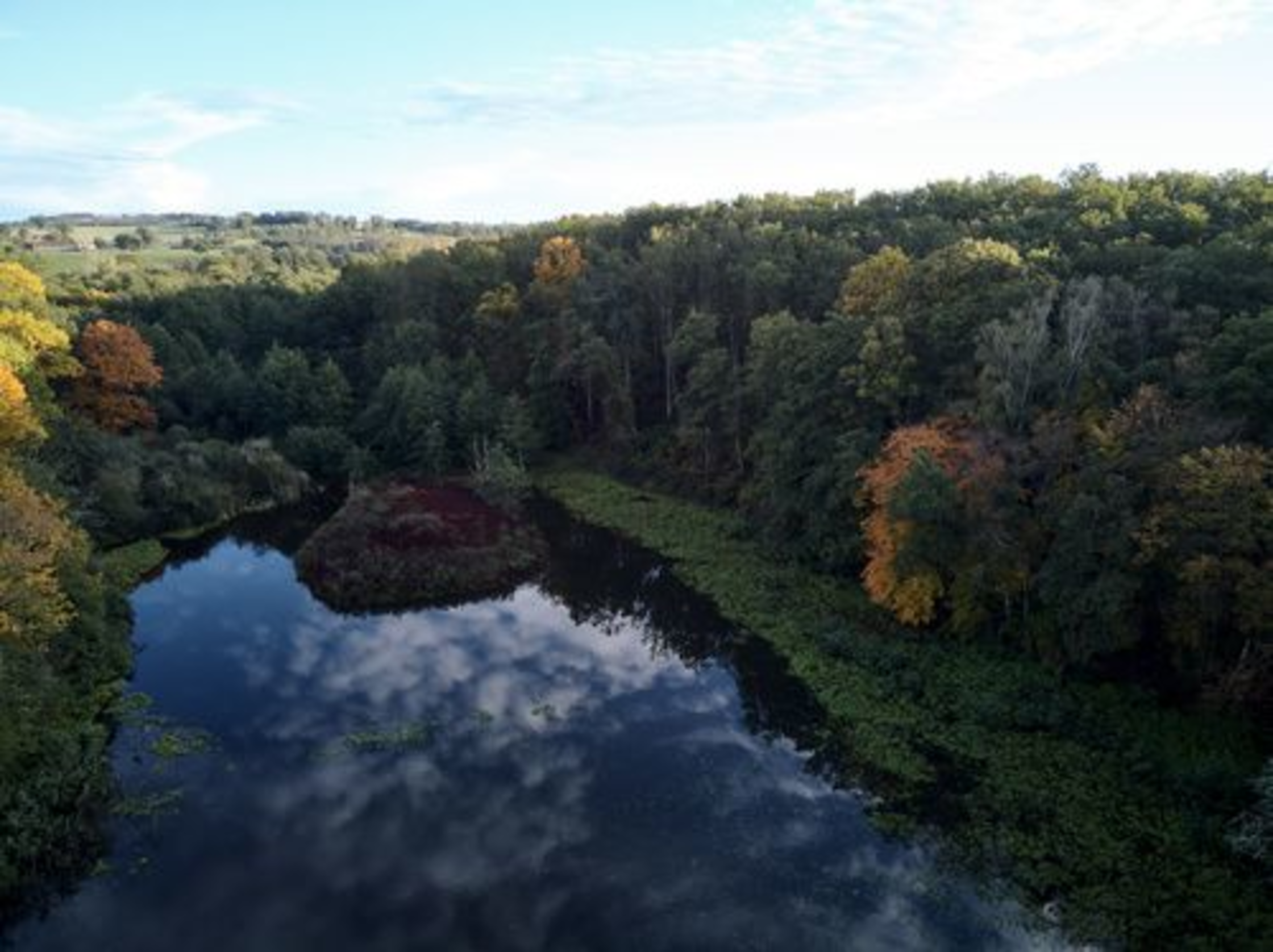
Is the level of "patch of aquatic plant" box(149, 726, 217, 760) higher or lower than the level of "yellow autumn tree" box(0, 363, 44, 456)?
lower

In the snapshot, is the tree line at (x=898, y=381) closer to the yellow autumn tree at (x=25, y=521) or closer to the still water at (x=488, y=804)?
the still water at (x=488, y=804)

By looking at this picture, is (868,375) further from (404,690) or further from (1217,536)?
(404,690)

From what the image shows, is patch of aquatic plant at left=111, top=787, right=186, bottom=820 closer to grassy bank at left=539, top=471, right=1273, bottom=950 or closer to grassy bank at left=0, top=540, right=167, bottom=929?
grassy bank at left=0, top=540, right=167, bottom=929

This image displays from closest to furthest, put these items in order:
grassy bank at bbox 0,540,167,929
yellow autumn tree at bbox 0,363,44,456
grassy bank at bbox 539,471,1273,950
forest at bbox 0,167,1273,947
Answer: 1. grassy bank at bbox 539,471,1273,950
2. grassy bank at bbox 0,540,167,929
3. forest at bbox 0,167,1273,947
4. yellow autumn tree at bbox 0,363,44,456

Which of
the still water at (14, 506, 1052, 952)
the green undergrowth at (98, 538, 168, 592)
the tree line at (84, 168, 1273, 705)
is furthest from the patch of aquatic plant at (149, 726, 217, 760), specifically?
the tree line at (84, 168, 1273, 705)

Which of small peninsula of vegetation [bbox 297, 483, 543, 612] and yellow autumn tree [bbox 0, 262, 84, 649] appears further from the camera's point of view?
small peninsula of vegetation [bbox 297, 483, 543, 612]

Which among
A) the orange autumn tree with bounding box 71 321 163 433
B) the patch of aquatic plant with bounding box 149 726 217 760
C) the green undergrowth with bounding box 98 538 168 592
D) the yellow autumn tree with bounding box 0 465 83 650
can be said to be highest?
the orange autumn tree with bounding box 71 321 163 433

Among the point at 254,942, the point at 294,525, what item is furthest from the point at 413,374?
the point at 254,942

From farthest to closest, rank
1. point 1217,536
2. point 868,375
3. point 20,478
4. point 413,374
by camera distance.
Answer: point 413,374
point 868,375
point 20,478
point 1217,536

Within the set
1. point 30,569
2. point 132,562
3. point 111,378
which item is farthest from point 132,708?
point 111,378
